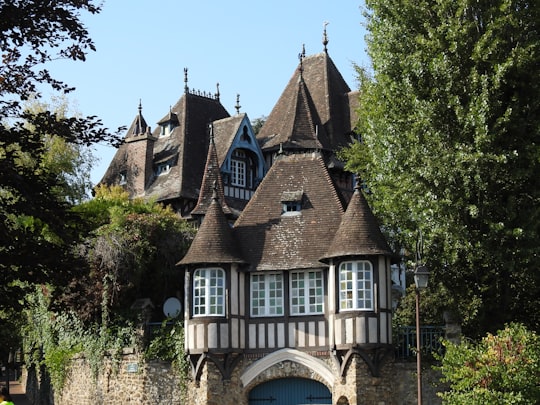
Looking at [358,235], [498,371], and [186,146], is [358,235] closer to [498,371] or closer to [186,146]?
[498,371]

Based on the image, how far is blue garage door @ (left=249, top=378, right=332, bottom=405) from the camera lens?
2433cm

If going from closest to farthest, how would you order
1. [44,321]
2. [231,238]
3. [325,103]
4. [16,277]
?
[16,277], [231,238], [44,321], [325,103]

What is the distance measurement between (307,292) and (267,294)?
1068 mm

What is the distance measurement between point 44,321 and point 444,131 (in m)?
13.2

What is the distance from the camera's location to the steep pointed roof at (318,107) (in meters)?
39.8

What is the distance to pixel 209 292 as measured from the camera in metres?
24.8

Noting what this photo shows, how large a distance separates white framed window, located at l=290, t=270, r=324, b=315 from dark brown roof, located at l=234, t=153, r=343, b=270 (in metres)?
0.39

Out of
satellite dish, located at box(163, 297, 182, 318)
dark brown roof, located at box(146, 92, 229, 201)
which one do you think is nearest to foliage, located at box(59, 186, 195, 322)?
satellite dish, located at box(163, 297, 182, 318)

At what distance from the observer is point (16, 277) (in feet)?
43.5

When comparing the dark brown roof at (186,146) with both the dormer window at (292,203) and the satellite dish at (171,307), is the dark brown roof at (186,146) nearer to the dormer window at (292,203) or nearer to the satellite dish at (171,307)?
the satellite dish at (171,307)

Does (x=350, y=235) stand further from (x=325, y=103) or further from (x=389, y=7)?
(x=325, y=103)

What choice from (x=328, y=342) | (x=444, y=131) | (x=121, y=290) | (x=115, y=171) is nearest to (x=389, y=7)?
(x=444, y=131)

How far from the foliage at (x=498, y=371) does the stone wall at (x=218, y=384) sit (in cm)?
199

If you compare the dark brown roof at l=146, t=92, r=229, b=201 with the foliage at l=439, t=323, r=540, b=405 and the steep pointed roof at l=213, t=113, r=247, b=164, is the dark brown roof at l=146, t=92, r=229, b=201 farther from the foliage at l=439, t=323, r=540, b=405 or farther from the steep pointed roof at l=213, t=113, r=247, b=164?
the foliage at l=439, t=323, r=540, b=405
